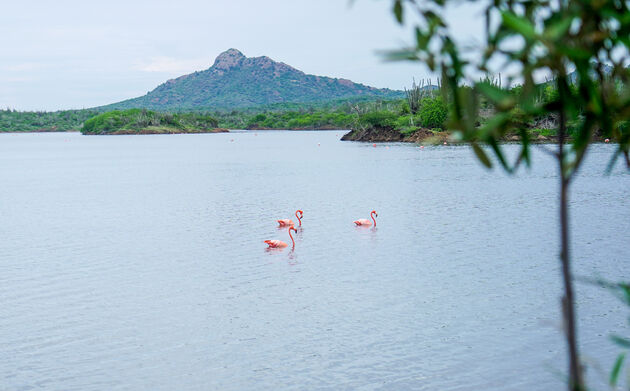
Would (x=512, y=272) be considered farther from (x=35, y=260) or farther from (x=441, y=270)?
(x=35, y=260)

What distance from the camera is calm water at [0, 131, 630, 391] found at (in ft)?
30.2

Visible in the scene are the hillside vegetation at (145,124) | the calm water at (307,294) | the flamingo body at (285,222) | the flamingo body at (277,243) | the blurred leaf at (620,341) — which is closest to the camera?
the blurred leaf at (620,341)

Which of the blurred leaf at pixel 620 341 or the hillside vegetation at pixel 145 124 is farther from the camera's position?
the hillside vegetation at pixel 145 124

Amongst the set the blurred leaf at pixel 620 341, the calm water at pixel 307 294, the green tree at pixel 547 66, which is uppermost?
the green tree at pixel 547 66

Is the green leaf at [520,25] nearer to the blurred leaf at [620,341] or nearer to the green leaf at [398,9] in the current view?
the green leaf at [398,9]

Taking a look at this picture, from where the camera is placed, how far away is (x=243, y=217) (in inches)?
946

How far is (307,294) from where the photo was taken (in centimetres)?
1291

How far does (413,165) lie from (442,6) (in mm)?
44888

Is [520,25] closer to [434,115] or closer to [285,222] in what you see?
[285,222]

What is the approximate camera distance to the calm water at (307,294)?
920 centimetres

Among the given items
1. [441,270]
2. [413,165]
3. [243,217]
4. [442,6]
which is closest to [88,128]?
[413,165]

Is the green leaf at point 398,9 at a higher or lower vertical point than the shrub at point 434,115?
lower

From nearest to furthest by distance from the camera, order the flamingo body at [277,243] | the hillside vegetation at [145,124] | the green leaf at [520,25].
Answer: the green leaf at [520,25]
the flamingo body at [277,243]
the hillside vegetation at [145,124]

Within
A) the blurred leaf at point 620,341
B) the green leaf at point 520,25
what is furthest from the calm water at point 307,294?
the green leaf at point 520,25
